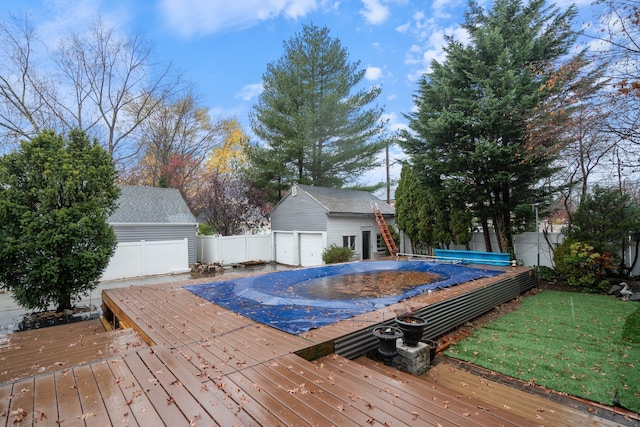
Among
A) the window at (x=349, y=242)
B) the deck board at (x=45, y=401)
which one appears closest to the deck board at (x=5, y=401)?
the deck board at (x=45, y=401)

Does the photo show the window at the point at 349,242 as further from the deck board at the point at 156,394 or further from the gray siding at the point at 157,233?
the deck board at the point at 156,394

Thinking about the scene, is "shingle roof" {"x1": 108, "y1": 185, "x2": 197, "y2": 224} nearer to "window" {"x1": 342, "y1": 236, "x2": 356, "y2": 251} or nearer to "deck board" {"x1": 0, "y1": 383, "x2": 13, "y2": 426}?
"window" {"x1": 342, "y1": 236, "x2": 356, "y2": 251}

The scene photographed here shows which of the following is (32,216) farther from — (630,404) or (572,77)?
(572,77)

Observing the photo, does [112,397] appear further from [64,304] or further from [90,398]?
[64,304]

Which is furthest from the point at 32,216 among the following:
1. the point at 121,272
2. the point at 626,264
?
the point at 626,264

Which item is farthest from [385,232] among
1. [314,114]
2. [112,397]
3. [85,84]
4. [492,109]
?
[85,84]

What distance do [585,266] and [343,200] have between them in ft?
32.2

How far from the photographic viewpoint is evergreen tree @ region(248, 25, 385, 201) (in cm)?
1844

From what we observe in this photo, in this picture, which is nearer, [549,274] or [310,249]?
[549,274]

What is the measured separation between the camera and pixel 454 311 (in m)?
5.93

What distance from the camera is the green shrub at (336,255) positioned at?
12.9 m

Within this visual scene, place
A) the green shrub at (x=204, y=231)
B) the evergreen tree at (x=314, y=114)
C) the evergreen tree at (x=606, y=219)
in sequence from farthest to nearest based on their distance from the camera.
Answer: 1. the evergreen tree at (x=314, y=114)
2. the green shrub at (x=204, y=231)
3. the evergreen tree at (x=606, y=219)

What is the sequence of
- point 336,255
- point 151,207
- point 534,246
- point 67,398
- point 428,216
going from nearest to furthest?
point 67,398 < point 534,246 < point 336,255 < point 428,216 < point 151,207

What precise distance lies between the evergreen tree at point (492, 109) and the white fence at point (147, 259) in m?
10.3
